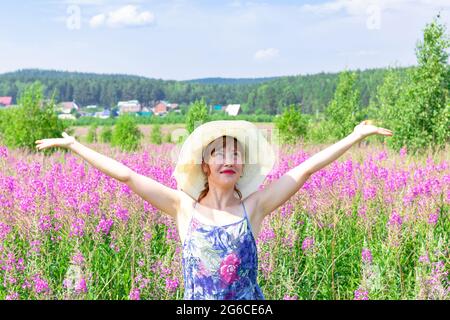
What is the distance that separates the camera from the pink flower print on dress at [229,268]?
2709 mm

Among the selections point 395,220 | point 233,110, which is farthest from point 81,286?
point 233,110

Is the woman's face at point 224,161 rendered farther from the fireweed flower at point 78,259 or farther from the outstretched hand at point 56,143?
the fireweed flower at point 78,259

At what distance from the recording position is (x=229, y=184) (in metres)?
2.83

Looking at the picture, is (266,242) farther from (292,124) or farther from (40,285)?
(292,124)

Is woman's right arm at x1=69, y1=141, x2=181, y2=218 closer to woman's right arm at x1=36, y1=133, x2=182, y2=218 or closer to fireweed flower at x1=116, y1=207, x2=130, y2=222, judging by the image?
woman's right arm at x1=36, y1=133, x2=182, y2=218

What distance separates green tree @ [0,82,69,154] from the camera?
50.6 feet

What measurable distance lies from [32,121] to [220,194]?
13.6 meters

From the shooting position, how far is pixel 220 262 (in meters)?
2.72

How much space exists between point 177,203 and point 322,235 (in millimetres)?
2590

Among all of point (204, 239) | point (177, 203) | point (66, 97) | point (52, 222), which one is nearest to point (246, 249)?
point (204, 239)

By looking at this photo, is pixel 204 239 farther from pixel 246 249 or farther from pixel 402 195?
pixel 402 195

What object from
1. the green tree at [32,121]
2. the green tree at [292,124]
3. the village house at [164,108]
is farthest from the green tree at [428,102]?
the village house at [164,108]

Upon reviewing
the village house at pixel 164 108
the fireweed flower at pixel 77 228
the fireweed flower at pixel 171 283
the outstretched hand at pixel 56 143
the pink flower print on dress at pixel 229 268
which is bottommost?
the village house at pixel 164 108

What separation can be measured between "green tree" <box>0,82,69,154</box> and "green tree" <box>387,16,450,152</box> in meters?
9.21
